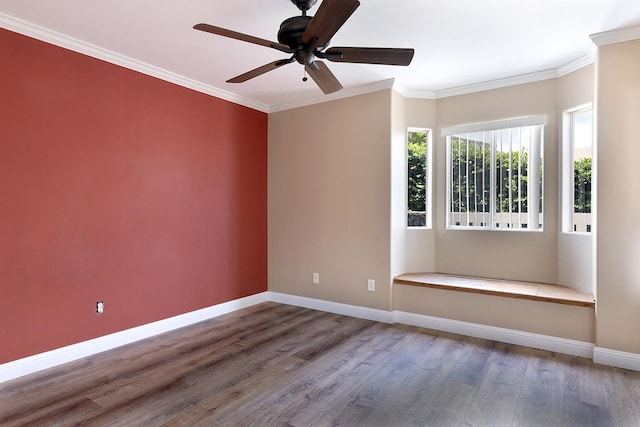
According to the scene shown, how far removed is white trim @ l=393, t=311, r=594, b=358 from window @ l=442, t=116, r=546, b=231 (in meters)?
1.13

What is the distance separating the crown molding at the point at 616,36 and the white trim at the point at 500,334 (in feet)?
8.06

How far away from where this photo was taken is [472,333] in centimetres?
345

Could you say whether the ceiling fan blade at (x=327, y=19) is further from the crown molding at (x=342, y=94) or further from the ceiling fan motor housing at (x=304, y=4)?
the crown molding at (x=342, y=94)

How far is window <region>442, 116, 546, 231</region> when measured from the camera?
3678mm

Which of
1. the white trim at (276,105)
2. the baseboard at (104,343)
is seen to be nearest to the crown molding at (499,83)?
the white trim at (276,105)

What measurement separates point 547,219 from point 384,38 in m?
2.46

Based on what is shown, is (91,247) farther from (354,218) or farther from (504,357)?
(504,357)

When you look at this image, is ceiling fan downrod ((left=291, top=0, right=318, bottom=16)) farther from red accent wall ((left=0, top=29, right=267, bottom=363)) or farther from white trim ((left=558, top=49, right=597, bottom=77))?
white trim ((left=558, top=49, right=597, bottom=77))

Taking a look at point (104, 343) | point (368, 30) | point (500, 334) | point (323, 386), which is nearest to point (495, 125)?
point (368, 30)

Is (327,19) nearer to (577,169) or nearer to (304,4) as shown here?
(304,4)

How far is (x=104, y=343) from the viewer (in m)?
3.04

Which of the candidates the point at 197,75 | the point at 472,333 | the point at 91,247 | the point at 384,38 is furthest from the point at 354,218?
the point at 91,247

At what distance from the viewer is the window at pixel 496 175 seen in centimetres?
368

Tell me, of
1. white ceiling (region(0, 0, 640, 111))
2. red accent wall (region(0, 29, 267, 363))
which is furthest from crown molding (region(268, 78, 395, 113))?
red accent wall (region(0, 29, 267, 363))
